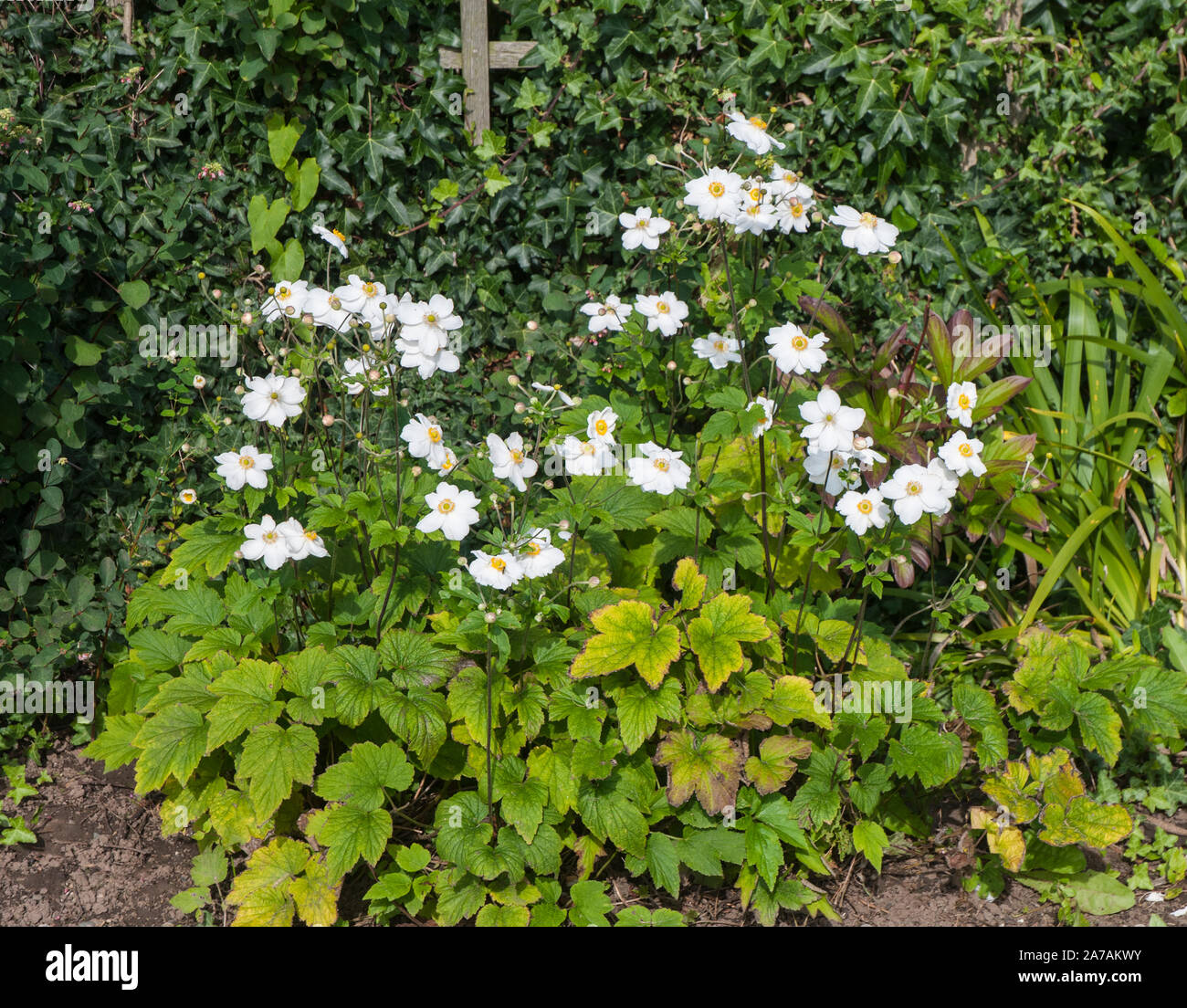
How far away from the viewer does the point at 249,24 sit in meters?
3.13

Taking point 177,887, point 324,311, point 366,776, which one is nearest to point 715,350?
point 324,311

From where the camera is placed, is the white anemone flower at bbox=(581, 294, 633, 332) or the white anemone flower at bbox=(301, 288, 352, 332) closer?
the white anemone flower at bbox=(301, 288, 352, 332)

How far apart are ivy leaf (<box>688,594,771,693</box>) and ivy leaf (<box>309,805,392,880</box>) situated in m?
0.80

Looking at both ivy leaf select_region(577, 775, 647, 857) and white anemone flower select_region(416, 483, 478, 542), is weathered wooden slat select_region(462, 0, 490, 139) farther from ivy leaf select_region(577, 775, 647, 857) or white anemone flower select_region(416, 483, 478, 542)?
ivy leaf select_region(577, 775, 647, 857)

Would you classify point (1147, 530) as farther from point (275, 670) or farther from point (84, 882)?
point (84, 882)

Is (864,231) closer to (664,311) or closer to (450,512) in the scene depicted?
(664,311)

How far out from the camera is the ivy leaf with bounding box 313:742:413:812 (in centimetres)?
231

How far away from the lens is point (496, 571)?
212 centimetres

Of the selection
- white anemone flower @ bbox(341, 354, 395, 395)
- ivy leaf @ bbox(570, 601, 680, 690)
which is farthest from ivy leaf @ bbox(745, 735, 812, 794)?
white anemone flower @ bbox(341, 354, 395, 395)

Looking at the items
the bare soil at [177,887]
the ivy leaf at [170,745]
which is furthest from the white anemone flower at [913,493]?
the ivy leaf at [170,745]

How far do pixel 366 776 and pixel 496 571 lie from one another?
24.3 inches

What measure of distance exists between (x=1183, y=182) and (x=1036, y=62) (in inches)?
26.3
